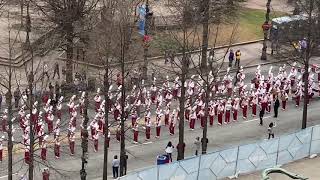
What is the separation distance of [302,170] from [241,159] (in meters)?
2.49

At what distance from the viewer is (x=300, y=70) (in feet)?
125

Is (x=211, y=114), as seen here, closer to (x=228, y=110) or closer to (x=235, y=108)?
(x=228, y=110)

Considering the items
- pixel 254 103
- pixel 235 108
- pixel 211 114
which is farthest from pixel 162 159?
pixel 254 103

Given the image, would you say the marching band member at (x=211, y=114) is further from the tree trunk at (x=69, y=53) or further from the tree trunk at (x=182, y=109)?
the tree trunk at (x=69, y=53)

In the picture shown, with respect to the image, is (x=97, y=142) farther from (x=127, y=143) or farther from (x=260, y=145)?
(x=260, y=145)

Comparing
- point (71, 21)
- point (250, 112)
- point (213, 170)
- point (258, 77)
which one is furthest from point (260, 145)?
point (71, 21)

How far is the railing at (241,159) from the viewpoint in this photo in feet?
81.1

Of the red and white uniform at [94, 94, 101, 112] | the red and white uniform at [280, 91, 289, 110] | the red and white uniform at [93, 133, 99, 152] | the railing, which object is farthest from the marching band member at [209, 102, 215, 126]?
the red and white uniform at [93, 133, 99, 152]

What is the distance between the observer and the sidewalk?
26.5 metres

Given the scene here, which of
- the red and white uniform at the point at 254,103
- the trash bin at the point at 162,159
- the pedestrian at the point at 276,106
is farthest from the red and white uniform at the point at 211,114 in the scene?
the trash bin at the point at 162,159

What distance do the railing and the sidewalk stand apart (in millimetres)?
206

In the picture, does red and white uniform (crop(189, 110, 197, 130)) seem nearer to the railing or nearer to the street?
the street

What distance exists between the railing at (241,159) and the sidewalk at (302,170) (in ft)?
0.68

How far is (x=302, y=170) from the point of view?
89.9 ft
